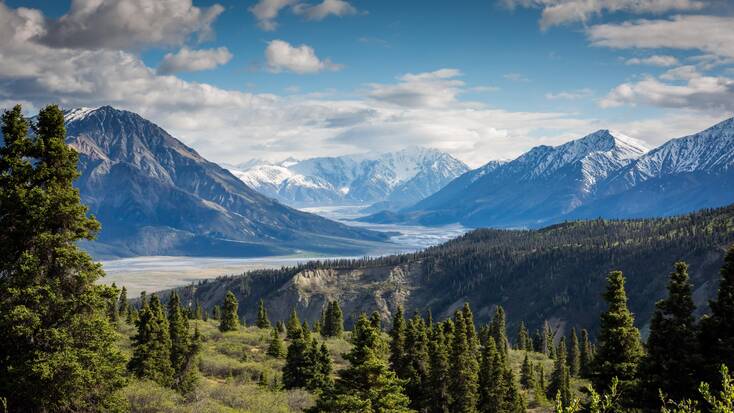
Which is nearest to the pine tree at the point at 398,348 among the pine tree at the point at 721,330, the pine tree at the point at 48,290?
the pine tree at the point at 721,330

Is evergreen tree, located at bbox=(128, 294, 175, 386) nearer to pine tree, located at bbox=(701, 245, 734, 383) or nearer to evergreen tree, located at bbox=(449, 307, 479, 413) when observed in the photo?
evergreen tree, located at bbox=(449, 307, 479, 413)

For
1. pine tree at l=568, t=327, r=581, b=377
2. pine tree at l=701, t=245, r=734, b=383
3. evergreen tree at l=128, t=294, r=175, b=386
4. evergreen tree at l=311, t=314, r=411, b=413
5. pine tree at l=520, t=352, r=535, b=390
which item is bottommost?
pine tree at l=568, t=327, r=581, b=377

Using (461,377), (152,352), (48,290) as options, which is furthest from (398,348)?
(48,290)

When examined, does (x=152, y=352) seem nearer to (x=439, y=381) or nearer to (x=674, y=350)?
(x=439, y=381)

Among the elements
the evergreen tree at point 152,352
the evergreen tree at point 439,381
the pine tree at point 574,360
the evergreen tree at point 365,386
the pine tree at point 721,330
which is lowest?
the pine tree at point 574,360

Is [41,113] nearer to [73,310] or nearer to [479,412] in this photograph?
[73,310]

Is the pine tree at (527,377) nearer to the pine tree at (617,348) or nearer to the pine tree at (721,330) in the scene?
the pine tree at (617,348)

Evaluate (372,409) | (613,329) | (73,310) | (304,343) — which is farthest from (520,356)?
(73,310)

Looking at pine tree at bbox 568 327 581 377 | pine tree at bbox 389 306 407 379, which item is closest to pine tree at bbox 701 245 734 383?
pine tree at bbox 389 306 407 379
